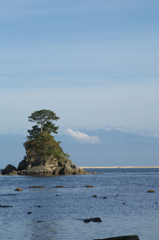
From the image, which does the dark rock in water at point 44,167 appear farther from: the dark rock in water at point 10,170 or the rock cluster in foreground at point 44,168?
the dark rock in water at point 10,170

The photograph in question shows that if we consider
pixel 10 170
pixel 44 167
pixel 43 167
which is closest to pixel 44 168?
pixel 44 167

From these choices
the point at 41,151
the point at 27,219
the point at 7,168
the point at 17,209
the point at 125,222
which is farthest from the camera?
the point at 7,168

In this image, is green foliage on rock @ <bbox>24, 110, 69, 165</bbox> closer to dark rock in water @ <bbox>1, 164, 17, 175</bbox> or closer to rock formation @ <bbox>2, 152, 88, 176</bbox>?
rock formation @ <bbox>2, 152, 88, 176</bbox>

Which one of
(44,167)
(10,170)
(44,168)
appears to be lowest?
(10,170)

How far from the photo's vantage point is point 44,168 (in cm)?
14362

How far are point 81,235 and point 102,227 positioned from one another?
137 inches

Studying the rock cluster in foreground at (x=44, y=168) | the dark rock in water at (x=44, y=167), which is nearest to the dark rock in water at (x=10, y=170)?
the rock cluster in foreground at (x=44, y=168)

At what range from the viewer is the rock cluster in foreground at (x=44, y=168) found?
145 m

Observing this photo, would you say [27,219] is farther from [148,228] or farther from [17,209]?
[148,228]

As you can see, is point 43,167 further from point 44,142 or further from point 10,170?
point 10,170

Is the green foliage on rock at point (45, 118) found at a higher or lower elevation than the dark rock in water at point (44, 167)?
higher

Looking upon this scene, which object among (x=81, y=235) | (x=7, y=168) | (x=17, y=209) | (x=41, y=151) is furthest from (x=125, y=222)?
(x=7, y=168)

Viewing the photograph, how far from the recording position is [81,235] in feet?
78.5

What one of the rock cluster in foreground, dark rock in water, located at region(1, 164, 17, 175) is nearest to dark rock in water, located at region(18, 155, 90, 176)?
the rock cluster in foreground
